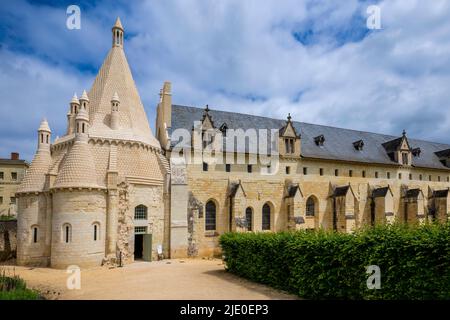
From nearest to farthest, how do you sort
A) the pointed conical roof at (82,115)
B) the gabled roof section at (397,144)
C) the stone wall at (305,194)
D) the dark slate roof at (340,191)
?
the pointed conical roof at (82,115), the stone wall at (305,194), the dark slate roof at (340,191), the gabled roof section at (397,144)

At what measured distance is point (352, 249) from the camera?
519 inches

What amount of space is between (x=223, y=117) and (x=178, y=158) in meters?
9.28

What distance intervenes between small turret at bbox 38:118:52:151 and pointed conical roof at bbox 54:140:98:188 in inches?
158

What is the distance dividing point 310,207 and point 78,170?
26678 millimetres

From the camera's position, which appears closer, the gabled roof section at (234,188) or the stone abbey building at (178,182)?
the stone abbey building at (178,182)

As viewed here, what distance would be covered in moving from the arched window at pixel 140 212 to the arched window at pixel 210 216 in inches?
272

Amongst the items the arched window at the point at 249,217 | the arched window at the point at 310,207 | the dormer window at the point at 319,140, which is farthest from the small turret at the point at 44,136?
the dormer window at the point at 319,140

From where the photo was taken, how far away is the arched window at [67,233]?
2466cm

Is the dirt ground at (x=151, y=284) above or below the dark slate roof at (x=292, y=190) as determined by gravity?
below

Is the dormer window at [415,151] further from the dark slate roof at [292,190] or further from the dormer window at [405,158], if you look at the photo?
the dark slate roof at [292,190]

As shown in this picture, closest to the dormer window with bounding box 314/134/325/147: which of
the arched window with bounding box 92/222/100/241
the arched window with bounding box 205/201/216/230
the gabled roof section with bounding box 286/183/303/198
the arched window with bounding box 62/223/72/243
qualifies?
the gabled roof section with bounding box 286/183/303/198

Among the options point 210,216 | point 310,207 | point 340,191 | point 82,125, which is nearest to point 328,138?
point 340,191
